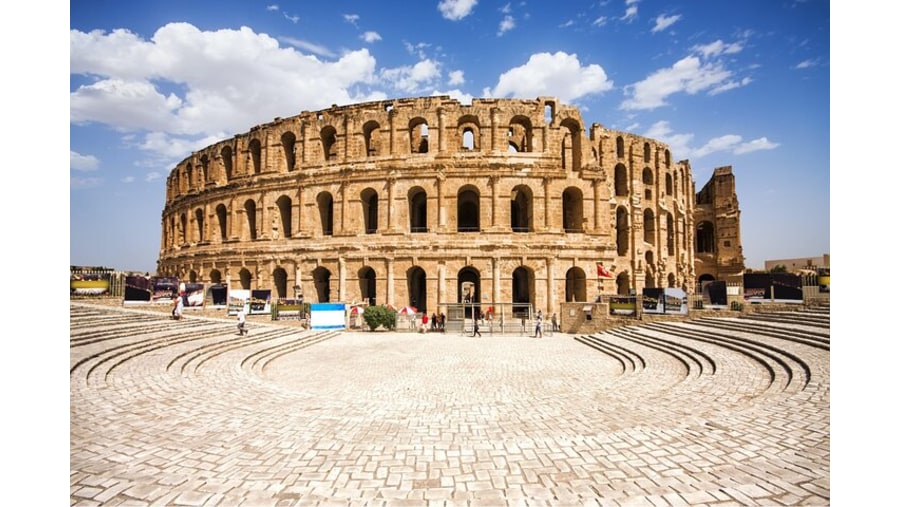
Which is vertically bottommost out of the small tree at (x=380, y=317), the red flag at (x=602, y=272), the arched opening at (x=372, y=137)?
the small tree at (x=380, y=317)

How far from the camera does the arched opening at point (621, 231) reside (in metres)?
31.8

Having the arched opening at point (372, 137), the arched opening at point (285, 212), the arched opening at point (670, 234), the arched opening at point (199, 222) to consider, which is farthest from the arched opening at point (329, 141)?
the arched opening at point (670, 234)

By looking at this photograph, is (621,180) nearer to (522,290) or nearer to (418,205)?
(522,290)

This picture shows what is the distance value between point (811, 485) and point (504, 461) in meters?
3.27

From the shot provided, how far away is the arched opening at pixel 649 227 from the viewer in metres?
34.1

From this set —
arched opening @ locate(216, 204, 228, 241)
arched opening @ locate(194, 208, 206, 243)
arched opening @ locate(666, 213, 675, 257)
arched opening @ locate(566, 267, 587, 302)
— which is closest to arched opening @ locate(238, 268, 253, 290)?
arched opening @ locate(216, 204, 228, 241)

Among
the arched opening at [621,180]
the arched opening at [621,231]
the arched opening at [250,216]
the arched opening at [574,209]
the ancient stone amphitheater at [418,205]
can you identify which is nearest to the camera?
the ancient stone amphitheater at [418,205]

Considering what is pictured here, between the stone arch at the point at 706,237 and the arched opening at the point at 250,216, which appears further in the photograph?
the stone arch at the point at 706,237

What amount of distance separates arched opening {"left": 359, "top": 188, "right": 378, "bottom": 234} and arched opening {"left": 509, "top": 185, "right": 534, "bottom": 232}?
9691 mm

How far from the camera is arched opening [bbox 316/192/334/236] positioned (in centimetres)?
2698

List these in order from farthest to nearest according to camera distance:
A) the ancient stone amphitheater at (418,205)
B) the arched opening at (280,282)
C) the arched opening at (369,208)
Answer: the arched opening at (280,282)
the arched opening at (369,208)
the ancient stone amphitheater at (418,205)

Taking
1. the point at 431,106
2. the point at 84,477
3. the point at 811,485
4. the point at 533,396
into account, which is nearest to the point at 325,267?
the point at 431,106

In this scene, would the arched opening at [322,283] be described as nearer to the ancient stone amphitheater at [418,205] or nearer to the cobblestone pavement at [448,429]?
the ancient stone amphitheater at [418,205]

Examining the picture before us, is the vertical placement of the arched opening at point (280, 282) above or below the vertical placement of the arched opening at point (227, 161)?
below
